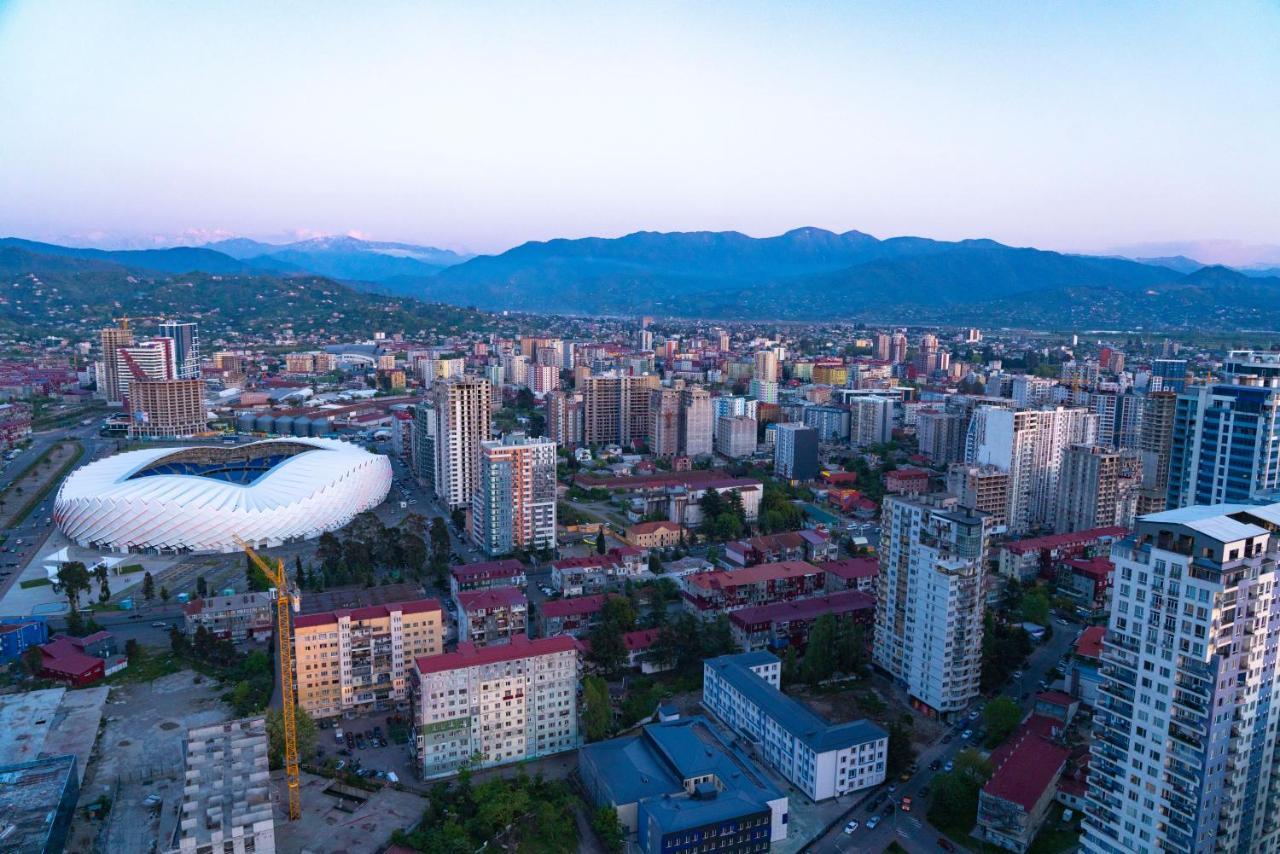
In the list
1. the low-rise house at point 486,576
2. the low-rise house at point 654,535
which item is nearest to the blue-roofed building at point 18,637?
the low-rise house at point 486,576

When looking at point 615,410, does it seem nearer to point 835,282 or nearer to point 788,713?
point 788,713

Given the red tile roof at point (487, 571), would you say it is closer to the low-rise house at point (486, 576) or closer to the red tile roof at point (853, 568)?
the low-rise house at point (486, 576)

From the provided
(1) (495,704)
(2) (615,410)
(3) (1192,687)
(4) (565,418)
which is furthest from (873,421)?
(3) (1192,687)

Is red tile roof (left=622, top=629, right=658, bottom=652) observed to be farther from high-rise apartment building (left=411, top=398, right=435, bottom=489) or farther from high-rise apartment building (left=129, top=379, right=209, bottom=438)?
high-rise apartment building (left=129, top=379, right=209, bottom=438)

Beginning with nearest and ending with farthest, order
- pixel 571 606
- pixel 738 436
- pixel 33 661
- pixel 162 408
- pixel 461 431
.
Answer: pixel 33 661
pixel 571 606
pixel 461 431
pixel 738 436
pixel 162 408

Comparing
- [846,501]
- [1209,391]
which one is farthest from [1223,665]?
[846,501]

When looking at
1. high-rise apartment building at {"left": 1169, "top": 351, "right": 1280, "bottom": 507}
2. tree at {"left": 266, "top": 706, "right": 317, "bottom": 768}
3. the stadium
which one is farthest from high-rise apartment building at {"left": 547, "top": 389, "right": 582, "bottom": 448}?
high-rise apartment building at {"left": 1169, "top": 351, "right": 1280, "bottom": 507}
